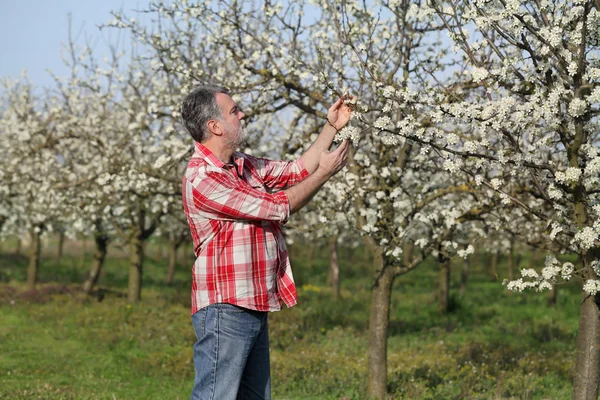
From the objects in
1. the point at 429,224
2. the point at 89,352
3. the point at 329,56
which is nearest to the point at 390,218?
the point at 429,224

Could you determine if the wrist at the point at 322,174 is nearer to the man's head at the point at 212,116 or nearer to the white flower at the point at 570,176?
the man's head at the point at 212,116

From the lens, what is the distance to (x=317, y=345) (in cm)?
1387

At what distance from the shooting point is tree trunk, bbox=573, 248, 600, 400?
549 centimetres

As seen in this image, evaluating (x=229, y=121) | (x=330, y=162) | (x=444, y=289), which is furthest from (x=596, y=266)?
(x=444, y=289)

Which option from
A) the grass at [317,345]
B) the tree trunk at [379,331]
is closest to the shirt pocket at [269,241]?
the tree trunk at [379,331]

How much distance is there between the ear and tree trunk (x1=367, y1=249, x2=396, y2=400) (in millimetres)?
4841

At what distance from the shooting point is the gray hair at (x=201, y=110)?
3.93 metres

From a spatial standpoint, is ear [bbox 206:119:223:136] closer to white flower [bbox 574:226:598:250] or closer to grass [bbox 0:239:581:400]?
white flower [bbox 574:226:598:250]

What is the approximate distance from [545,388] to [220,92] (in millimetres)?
7447

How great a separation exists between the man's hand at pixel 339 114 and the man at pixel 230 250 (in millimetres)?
373

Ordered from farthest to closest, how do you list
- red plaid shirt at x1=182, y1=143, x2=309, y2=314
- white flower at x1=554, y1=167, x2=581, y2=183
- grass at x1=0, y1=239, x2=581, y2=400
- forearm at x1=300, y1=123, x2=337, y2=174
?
grass at x1=0, y1=239, x2=581, y2=400 < white flower at x1=554, y1=167, x2=581, y2=183 < forearm at x1=300, y1=123, x2=337, y2=174 < red plaid shirt at x1=182, y1=143, x2=309, y2=314

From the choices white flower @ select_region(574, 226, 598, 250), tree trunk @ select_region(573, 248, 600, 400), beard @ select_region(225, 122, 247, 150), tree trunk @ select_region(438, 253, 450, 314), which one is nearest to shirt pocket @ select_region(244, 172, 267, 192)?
beard @ select_region(225, 122, 247, 150)

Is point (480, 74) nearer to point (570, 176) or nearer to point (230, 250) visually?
point (570, 176)

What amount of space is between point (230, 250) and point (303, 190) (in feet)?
1.78
